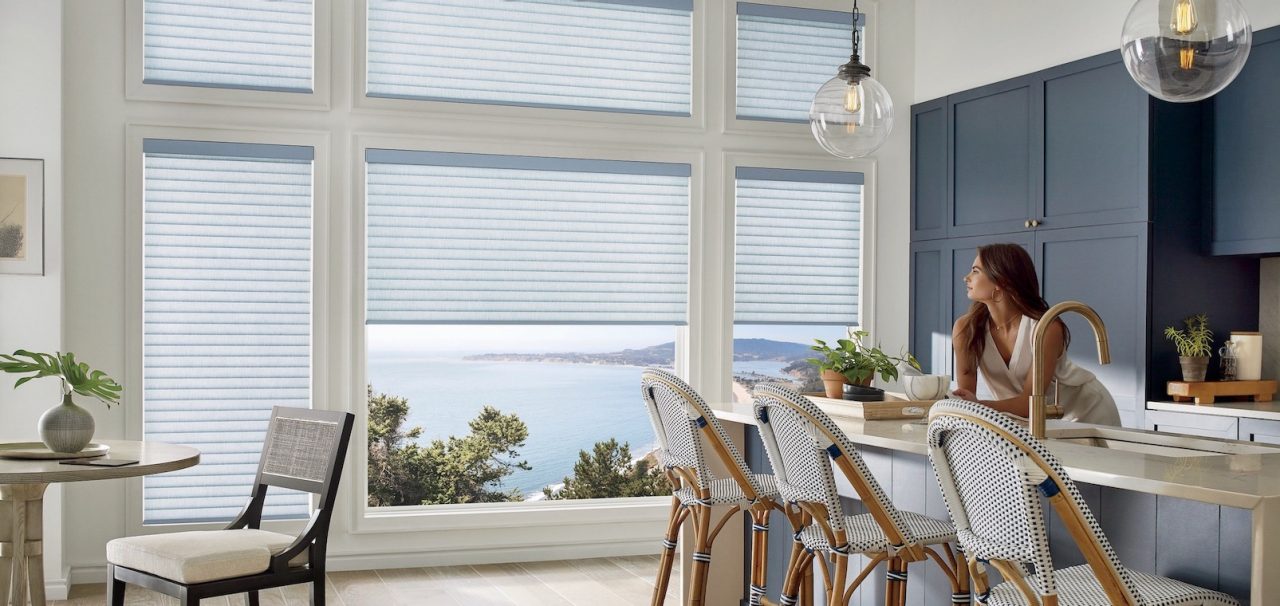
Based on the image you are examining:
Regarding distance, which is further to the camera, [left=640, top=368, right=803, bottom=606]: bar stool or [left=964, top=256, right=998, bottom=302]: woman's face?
[left=964, top=256, right=998, bottom=302]: woman's face

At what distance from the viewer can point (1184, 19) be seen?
2.33 meters

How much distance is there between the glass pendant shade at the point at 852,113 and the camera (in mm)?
3348

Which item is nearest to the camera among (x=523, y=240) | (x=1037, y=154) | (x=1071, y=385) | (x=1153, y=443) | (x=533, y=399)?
(x=1153, y=443)

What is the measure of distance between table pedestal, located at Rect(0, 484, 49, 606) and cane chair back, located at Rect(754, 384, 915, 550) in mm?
2064

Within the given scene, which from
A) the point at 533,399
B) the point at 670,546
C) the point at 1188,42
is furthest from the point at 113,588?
the point at 533,399

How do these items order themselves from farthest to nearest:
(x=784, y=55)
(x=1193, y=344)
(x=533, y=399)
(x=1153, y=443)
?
(x=533, y=399)
(x=784, y=55)
(x=1193, y=344)
(x=1153, y=443)

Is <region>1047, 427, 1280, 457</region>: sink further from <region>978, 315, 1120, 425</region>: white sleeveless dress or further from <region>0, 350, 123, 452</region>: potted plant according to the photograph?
<region>0, 350, 123, 452</region>: potted plant

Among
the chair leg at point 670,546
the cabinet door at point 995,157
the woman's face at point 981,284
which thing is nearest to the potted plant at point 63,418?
the chair leg at point 670,546

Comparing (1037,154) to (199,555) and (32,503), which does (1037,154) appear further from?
(32,503)

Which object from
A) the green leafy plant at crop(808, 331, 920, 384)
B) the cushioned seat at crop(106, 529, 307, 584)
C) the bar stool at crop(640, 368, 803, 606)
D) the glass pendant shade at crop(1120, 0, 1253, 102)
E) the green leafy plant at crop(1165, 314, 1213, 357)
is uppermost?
the glass pendant shade at crop(1120, 0, 1253, 102)

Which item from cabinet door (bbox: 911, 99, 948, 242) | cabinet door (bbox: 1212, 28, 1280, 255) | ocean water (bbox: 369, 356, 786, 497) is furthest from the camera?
ocean water (bbox: 369, 356, 786, 497)

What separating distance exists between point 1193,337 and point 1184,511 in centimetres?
251

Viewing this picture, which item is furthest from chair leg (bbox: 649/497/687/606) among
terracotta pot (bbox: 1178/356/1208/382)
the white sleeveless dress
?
terracotta pot (bbox: 1178/356/1208/382)

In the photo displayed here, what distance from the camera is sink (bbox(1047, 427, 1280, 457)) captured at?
8.90ft
